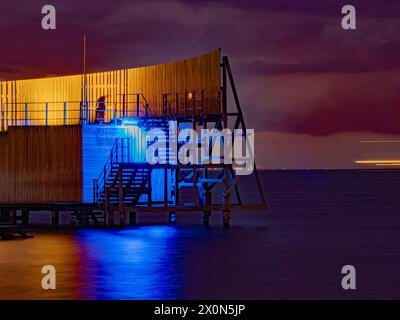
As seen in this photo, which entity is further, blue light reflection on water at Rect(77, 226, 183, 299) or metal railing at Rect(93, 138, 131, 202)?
metal railing at Rect(93, 138, 131, 202)

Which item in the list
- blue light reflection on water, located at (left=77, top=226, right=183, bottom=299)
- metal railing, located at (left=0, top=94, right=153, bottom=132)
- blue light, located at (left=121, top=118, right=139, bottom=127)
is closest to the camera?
blue light reflection on water, located at (left=77, top=226, right=183, bottom=299)

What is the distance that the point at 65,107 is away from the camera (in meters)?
55.8

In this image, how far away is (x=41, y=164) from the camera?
49.0 m

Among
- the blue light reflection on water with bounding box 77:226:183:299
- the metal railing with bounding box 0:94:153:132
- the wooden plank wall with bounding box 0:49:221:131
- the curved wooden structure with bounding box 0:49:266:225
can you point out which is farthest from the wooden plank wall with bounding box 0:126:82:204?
the blue light reflection on water with bounding box 77:226:183:299

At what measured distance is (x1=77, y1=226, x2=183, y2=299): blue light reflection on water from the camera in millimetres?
27078

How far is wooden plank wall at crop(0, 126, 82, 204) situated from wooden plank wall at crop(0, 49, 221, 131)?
6.03 ft

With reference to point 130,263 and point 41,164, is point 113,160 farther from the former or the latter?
point 130,263

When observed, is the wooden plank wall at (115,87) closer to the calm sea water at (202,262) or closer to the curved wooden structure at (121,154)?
the curved wooden structure at (121,154)

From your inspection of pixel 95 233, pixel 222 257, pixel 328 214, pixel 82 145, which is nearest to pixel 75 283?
pixel 222 257

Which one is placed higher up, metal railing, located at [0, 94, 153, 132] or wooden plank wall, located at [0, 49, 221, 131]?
wooden plank wall, located at [0, 49, 221, 131]

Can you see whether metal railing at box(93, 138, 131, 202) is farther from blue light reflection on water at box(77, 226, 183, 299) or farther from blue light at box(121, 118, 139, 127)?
blue light reflection on water at box(77, 226, 183, 299)

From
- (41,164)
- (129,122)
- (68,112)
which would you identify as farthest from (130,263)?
(68,112)
